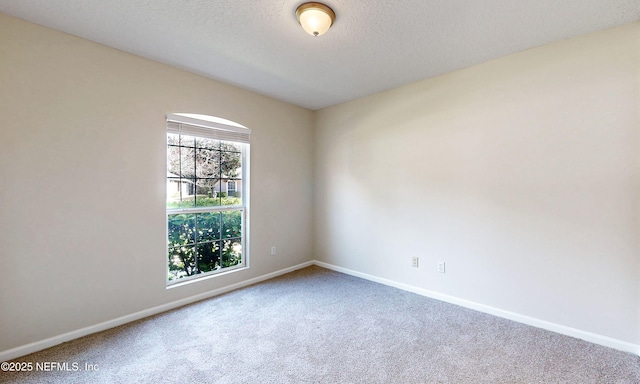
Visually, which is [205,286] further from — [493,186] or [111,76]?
[493,186]

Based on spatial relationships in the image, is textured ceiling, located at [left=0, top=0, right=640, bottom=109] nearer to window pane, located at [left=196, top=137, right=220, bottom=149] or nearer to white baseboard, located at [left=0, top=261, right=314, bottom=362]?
window pane, located at [left=196, top=137, right=220, bottom=149]

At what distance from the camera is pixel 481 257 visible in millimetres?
2826

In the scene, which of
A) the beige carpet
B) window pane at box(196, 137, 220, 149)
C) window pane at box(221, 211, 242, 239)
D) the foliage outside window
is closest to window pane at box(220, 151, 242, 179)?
the foliage outside window

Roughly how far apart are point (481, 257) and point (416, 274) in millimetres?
758

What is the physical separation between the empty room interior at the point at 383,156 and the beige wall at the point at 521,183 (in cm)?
1

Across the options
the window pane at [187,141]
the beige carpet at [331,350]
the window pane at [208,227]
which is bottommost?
the beige carpet at [331,350]

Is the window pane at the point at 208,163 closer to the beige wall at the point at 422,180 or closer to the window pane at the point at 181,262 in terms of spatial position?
the beige wall at the point at 422,180

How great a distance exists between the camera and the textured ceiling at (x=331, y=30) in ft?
6.36

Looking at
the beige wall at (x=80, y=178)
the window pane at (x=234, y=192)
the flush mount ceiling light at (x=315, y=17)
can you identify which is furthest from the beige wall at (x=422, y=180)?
the flush mount ceiling light at (x=315, y=17)

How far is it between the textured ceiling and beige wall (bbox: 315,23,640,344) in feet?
1.01

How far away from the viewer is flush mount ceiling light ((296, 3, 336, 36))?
190cm

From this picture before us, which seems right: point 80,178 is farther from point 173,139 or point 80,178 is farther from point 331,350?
point 331,350

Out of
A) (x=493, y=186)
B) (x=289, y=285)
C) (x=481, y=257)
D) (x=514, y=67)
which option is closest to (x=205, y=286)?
(x=289, y=285)

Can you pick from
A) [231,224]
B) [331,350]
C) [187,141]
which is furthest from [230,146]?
[331,350]
